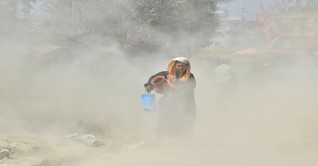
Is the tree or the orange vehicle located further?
the orange vehicle

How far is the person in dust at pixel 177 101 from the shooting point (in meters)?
5.48

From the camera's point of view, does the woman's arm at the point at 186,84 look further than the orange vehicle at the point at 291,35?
No

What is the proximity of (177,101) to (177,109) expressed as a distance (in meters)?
0.12

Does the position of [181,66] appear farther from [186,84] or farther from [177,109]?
[177,109]

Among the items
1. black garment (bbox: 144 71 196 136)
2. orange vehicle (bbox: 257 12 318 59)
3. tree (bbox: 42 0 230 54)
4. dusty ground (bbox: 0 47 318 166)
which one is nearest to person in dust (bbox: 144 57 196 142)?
black garment (bbox: 144 71 196 136)

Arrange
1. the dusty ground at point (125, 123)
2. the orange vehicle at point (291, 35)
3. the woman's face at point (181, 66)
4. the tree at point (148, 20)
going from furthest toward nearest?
the orange vehicle at point (291, 35), the tree at point (148, 20), the woman's face at point (181, 66), the dusty ground at point (125, 123)

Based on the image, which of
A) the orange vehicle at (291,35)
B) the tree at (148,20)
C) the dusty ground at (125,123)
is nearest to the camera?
the dusty ground at (125,123)

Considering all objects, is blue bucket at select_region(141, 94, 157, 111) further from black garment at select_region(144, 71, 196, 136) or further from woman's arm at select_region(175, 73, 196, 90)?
woman's arm at select_region(175, 73, 196, 90)

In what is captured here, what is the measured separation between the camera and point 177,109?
18.3ft

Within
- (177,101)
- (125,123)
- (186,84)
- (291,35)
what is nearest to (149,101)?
(177,101)

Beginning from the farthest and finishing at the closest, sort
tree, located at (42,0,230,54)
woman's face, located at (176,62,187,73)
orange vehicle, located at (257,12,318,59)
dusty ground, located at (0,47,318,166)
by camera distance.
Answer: orange vehicle, located at (257,12,318,59)
tree, located at (42,0,230,54)
woman's face, located at (176,62,187,73)
dusty ground, located at (0,47,318,166)

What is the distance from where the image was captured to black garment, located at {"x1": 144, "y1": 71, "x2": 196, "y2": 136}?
5523 millimetres

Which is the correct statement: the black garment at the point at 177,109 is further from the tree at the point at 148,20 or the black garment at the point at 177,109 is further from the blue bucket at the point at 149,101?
the tree at the point at 148,20

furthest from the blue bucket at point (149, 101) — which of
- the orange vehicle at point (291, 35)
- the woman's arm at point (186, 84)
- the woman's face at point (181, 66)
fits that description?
the orange vehicle at point (291, 35)
